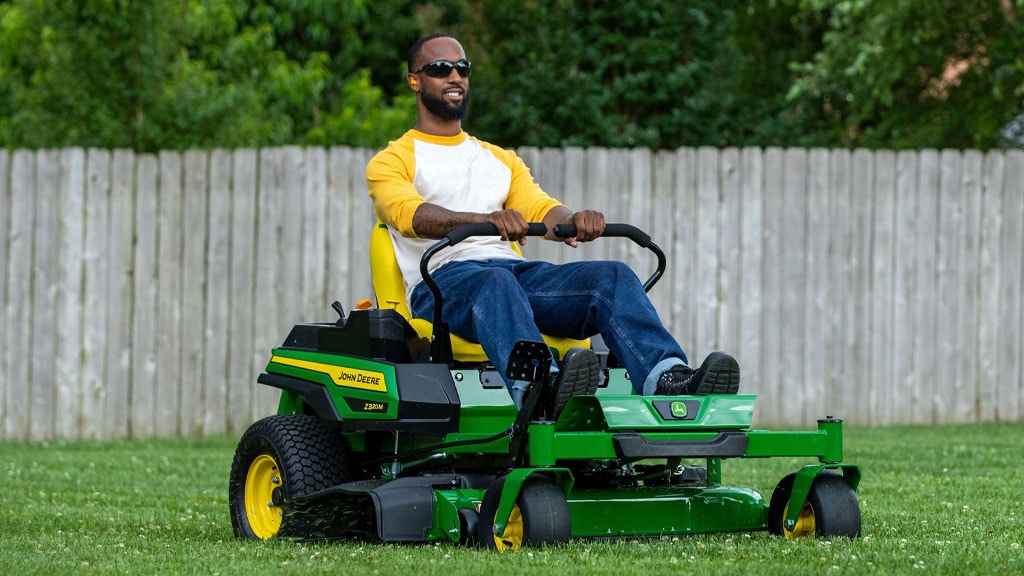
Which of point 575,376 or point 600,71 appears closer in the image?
point 575,376

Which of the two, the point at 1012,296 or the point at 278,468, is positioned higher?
the point at 1012,296

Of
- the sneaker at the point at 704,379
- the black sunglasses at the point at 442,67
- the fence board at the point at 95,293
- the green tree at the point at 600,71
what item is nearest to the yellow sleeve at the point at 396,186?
the black sunglasses at the point at 442,67

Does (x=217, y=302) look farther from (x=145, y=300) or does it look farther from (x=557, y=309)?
(x=557, y=309)

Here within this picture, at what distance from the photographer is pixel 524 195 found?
6.86 meters

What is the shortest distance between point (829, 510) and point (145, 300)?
21.0ft

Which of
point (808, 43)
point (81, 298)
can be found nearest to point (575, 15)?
point (808, 43)

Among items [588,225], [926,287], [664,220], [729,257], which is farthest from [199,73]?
[588,225]

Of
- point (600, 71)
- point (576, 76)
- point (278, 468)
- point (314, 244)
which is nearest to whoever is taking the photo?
point (278, 468)

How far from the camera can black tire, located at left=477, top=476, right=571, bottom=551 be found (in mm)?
5363

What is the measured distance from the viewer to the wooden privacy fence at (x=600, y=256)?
11.0m

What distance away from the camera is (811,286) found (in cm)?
1154

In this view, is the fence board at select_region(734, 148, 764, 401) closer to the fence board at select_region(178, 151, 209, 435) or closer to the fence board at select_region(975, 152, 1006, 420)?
the fence board at select_region(975, 152, 1006, 420)

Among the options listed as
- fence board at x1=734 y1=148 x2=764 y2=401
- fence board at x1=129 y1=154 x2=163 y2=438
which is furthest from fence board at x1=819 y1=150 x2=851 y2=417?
fence board at x1=129 y1=154 x2=163 y2=438

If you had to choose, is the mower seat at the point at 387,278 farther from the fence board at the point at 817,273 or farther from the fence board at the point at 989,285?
the fence board at the point at 989,285
